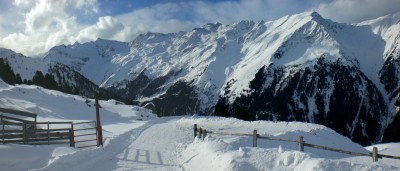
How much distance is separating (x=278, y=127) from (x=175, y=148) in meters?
21.4

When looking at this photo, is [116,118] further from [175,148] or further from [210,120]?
[175,148]

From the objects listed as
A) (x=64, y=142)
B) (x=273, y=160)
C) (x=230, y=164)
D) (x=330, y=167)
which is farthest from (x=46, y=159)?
(x=330, y=167)

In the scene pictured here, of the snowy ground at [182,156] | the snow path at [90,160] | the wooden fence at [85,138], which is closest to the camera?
the snowy ground at [182,156]

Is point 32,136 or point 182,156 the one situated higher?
point 32,136

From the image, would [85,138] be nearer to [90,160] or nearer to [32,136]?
[32,136]

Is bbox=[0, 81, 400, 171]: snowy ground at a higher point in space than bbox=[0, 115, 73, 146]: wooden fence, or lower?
lower

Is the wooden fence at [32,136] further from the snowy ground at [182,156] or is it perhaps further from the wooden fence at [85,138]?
the snowy ground at [182,156]

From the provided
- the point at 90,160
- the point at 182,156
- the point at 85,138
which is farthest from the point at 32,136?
the point at 182,156

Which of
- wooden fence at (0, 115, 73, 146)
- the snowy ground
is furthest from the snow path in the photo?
wooden fence at (0, 115, 73, 146)

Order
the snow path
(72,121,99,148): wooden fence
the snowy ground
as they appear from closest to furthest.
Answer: the snowy ground
the snow path
(72,121,99,148): wooden fence

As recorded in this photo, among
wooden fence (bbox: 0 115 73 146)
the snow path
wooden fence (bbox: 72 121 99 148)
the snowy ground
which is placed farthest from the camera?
wooden fence (bbox: 72 121 99 148)

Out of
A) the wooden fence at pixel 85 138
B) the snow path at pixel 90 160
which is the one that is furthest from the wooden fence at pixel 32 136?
the snow path at pixel 90 160

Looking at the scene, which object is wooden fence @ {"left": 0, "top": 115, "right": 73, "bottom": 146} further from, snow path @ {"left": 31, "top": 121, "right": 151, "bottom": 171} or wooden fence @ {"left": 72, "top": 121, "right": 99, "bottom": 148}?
snow path @ {"left": 31, "top": 121, "right": 151, "bottom": 171}

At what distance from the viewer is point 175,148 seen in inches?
1129
